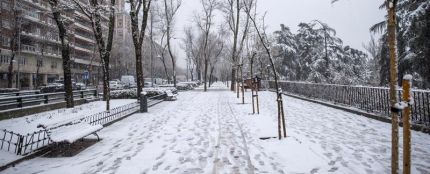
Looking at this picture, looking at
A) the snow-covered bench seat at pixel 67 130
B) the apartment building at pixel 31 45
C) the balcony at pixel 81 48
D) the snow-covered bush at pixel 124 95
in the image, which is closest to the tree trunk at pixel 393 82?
the snow-covered bench seat at pixel 67 130

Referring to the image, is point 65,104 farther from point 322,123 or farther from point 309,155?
point 309,155

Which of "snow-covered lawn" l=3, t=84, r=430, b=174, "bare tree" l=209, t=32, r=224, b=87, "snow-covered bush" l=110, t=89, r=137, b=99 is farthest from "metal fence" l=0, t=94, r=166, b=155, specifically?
"bare tree" l=209, t=32, r=224, b=87

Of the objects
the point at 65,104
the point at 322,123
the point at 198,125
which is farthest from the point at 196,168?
the point at 65,104

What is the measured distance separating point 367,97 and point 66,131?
11097 mm

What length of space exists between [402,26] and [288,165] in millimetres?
16073

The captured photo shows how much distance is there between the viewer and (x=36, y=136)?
9188 mm

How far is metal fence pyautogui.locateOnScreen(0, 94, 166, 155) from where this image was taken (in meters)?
7.23

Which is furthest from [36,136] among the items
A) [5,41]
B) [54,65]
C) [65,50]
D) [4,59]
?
[54,65]

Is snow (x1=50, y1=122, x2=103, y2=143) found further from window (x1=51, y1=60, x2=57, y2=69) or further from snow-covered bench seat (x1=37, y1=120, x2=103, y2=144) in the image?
window (x1=51, y1=60, x2=57, y2=69)

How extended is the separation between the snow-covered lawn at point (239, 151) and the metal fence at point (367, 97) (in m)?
0.88

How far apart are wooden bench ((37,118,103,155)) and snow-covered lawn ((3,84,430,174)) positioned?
425mm

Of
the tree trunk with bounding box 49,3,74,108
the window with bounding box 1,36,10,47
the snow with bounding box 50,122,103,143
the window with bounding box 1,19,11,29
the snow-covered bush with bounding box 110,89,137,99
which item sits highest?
the window with bounding box 1,19,11,29

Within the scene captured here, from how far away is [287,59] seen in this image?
49.9m

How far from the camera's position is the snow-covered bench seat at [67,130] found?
693cm
